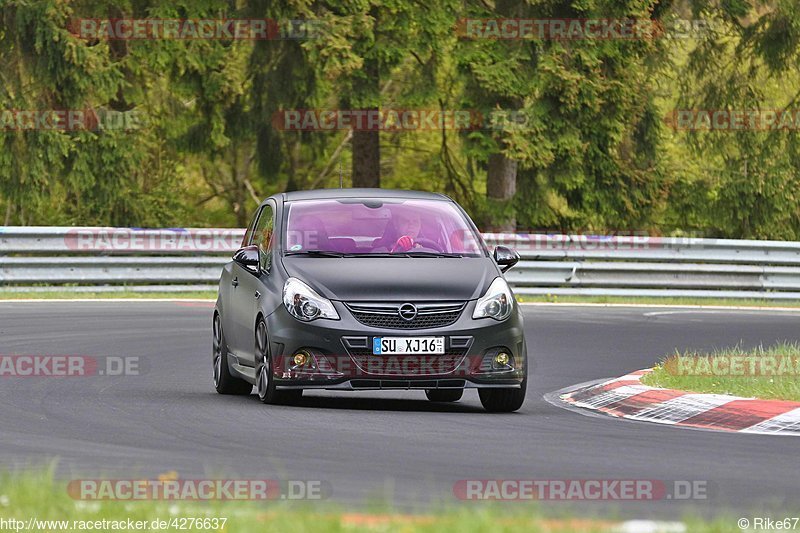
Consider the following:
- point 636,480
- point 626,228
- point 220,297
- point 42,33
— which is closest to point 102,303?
point 42,33

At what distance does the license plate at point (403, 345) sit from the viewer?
11.8 metres

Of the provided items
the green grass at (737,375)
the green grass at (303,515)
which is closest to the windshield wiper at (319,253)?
the green grass at (737,375)

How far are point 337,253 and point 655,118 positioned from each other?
2337 centimetres

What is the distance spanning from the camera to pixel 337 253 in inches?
502

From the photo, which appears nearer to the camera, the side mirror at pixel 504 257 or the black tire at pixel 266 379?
the black tire at pixel 266 379

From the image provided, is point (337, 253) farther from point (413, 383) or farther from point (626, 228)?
point (626, 228)

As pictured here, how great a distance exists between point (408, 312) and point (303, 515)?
5169 millimetres

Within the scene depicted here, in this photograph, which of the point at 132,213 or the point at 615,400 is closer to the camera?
the point at 615,400

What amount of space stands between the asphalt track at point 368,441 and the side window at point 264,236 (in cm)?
109

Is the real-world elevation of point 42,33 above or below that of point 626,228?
above

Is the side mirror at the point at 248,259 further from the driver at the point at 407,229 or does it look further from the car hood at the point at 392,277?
the driver at the point at 407,229

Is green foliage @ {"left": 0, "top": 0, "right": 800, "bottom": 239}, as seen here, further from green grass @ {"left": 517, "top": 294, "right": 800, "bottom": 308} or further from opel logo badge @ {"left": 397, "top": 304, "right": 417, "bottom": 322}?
opel logo badge @ {"left": 397, "top": 304, "right": 417, "bottom": 322}

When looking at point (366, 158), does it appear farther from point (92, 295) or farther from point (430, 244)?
point (430, 244)

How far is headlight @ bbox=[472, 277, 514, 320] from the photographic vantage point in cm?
1212
